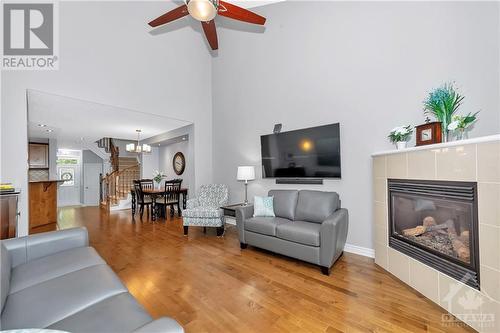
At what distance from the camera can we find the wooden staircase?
6.91 metres

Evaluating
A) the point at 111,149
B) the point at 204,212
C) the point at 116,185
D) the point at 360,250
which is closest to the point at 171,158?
the point at 116,185

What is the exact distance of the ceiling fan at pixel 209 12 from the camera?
193cm

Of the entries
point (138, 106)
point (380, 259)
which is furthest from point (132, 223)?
point (380, 259)

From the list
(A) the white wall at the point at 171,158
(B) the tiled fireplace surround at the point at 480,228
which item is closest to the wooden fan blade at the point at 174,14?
(B) the tiled fireplace surround at the point at 480,228

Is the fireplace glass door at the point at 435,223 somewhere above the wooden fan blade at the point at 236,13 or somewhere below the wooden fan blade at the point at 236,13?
below

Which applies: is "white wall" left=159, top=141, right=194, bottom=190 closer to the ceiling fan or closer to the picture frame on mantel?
the ceiling fan

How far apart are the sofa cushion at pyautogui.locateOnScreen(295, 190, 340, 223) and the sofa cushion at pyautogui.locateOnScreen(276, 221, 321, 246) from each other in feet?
0.46

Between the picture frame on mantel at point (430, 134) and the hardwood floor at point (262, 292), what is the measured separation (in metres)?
1.49

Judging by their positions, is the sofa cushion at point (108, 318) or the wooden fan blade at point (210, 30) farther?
the wooden fan blade at point (210, 30)

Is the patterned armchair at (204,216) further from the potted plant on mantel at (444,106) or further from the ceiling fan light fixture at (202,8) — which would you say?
the potted plant on mantel at (444,106)

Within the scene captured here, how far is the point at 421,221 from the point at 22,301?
10.4 feet

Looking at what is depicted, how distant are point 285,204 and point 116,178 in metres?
6.34

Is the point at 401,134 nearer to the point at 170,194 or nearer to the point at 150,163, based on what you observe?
the point at 170,194

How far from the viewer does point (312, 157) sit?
3.26m
